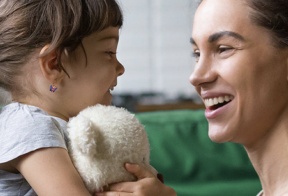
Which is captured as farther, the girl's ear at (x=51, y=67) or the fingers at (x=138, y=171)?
the girl's ear at (x=51, y=67)

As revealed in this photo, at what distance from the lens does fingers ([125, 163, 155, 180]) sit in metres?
1.21

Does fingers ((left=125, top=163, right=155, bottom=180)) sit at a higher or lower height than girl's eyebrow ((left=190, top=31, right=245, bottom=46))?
lower

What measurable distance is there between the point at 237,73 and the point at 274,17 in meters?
0.12

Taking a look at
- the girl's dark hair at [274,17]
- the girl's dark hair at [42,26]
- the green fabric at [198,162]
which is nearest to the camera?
the girl's dark hair at [274,17]

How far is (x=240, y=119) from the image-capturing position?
47.3 inches

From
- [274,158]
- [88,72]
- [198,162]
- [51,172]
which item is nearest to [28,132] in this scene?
[51,172]

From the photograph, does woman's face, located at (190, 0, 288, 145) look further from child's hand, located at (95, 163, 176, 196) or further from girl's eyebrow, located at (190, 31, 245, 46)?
child's hand, located at (95, 163, 176, 196)

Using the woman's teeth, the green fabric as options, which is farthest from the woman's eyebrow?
the green fabric

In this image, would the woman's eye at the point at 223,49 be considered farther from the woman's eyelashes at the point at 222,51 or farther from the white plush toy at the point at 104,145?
the white plush toy at the point at 104,145

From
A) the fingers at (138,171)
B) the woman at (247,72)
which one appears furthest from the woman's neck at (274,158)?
the fingers at (138,171)

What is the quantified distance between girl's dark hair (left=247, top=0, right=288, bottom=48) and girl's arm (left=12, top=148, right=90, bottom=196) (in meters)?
0.44

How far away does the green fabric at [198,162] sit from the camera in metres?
2.13

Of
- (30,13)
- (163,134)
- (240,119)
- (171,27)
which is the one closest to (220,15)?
(240,119)

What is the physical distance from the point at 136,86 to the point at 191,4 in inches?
121
